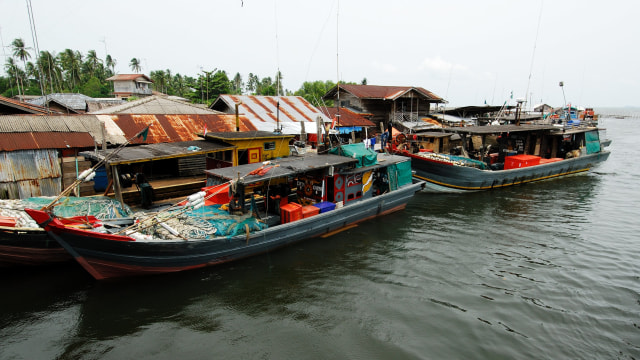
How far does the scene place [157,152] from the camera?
550 inches

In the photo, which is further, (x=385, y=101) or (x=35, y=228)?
(x=385, y=101)

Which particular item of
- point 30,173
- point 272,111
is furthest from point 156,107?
point 30,173

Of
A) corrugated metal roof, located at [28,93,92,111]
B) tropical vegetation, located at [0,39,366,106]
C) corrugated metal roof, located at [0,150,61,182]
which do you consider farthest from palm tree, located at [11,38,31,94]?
corrugated metal roof, located at [0,150,61,182]

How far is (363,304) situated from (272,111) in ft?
64.9

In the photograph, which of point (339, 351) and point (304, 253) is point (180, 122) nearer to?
point (304, 253)

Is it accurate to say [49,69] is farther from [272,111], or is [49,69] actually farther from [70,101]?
[272,111]

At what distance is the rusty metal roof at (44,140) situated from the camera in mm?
13086

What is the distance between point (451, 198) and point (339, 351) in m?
14.6

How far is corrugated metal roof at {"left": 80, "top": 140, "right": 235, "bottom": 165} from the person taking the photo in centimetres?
1255

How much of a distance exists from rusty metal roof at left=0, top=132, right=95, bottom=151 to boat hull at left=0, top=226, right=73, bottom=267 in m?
5.65

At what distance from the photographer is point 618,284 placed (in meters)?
10.4

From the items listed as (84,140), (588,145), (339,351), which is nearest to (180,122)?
(84,140)

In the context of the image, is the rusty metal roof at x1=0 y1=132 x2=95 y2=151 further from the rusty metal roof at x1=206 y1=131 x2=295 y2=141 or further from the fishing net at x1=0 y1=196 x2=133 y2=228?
the rusty metal roof at x1=206 y1=131 x2=295 y2=141

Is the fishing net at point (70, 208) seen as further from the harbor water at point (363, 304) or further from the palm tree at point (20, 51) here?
the palm tree at point (20, 51)
